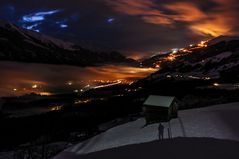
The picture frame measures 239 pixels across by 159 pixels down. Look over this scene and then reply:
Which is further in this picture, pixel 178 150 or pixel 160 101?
pixel 160 101

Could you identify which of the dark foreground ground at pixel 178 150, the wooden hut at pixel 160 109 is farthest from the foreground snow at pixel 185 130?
the dark foreground ground at pixel 178 150

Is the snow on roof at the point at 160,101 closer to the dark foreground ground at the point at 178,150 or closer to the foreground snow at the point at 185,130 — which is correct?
the foreground snow at the point at 185,130

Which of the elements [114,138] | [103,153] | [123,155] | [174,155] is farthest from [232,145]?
[114,138]

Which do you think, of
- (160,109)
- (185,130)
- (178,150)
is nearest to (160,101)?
(160,109)

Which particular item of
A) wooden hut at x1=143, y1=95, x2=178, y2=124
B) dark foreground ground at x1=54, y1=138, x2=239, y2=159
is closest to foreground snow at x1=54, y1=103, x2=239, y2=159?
wooden hut at x1=143, y1=95, x2=178, y2=124

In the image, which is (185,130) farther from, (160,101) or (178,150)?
(160,101)

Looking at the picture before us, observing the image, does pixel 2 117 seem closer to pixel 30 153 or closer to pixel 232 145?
pixel 30 153
